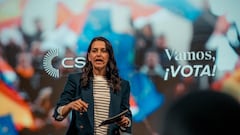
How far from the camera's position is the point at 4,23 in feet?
9.55

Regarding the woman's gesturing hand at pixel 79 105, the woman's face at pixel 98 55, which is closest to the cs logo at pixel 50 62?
the woman's face at pixel 98 55

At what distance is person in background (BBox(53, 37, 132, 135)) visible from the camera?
4.97 ft

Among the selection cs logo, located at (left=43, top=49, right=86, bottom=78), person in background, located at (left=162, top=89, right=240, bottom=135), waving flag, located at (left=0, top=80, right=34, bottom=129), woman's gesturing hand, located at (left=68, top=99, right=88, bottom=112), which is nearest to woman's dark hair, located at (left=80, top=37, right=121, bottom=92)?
woman's gesturing hand, located at (left=68, top=99, right=88, bottom=112)

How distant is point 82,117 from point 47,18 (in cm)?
154

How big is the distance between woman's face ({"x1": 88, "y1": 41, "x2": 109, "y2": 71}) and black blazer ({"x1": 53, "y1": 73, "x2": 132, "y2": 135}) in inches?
4.0

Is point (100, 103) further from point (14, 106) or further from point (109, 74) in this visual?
point (14, 106)

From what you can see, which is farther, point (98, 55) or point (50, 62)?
point (50, 62)

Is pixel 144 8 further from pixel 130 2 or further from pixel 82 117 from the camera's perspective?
pixel 82 117

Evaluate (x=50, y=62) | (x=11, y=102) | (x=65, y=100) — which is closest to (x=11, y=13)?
(x=50, y=62)

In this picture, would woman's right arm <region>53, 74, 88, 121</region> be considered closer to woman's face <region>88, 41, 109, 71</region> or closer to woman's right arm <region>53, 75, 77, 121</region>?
woman's right arm <region>53, 75, 77, 121</region>

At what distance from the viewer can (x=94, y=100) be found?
1553 millimetres

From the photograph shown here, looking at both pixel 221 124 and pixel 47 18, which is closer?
pixel 221 124

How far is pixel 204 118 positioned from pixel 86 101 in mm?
983

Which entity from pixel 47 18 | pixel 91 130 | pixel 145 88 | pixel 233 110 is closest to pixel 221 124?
pixel 233 110
